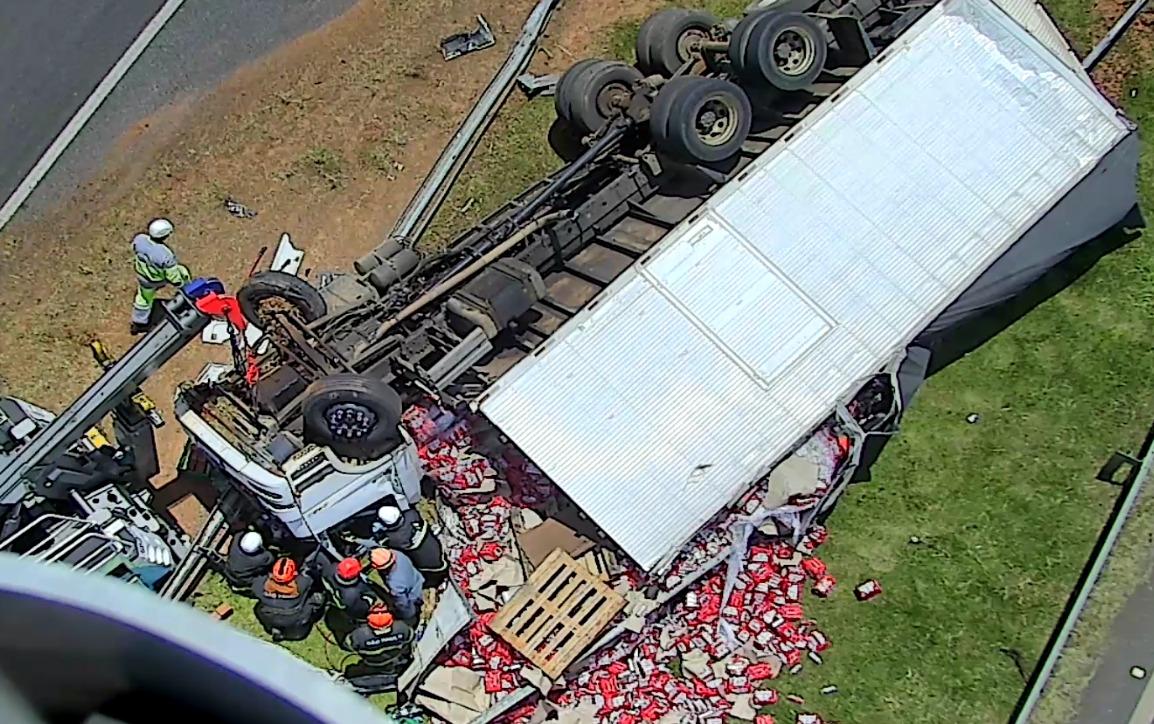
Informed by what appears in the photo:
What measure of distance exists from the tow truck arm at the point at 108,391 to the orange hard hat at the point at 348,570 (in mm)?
1998

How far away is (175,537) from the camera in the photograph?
959 cm

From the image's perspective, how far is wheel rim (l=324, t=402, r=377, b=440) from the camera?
8.50 metres

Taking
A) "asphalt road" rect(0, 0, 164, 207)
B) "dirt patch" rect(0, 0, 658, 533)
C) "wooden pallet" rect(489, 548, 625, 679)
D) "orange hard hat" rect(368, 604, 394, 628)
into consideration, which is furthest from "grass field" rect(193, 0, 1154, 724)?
"asphalt road" rect(0, 0, 164, 207)

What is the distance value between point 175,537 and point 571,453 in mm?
3401

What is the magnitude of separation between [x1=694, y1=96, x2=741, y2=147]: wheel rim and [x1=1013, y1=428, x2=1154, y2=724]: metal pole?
414 cm

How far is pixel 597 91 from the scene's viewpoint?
11.0 meters

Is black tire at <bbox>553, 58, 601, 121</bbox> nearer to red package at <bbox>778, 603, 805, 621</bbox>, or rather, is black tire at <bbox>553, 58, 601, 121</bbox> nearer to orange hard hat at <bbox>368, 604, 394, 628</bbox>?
red package at <bbox>778, 603, 805, 621</bbox>

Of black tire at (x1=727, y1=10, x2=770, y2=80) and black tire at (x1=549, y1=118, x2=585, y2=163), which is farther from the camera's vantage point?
black tire at (x1=549, y1=118, x2=585, y2=163)

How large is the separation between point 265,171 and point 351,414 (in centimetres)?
426

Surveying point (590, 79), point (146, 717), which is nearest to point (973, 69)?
point (590, 79)

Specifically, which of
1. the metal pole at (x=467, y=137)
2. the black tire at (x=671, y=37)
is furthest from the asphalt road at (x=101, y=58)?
the black tire at (x=671, y=37)

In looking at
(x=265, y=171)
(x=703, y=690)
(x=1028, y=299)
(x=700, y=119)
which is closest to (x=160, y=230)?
(x=265, y=171)

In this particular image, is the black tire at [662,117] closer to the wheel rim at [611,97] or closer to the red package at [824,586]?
the wheel rim at [611,97]

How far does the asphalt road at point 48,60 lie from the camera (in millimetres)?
12195
